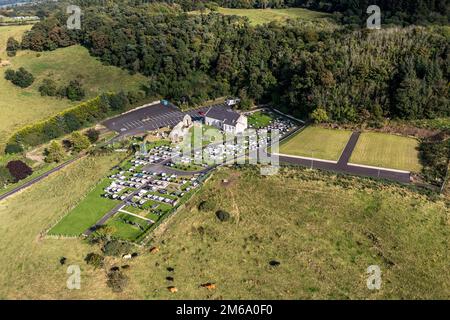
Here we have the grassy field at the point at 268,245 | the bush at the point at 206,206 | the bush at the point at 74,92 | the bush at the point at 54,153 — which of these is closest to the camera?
the grassy field at the point at 268,245

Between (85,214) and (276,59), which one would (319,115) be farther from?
(85,214)

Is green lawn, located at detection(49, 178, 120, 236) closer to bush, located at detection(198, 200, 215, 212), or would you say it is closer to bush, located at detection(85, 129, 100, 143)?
bush, located at detection(198, 200, 215, 212)

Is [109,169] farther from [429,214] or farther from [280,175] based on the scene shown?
[429,214]

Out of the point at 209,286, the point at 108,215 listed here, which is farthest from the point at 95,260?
the point at 209,286

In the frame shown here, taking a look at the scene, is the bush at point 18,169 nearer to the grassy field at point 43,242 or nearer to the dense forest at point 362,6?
the grassy field at point 43,242

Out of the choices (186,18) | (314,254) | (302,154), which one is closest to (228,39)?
(186,18)

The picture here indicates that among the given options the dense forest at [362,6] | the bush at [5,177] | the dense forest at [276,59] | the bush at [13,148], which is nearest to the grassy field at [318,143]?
the dense forest at [276,59]
